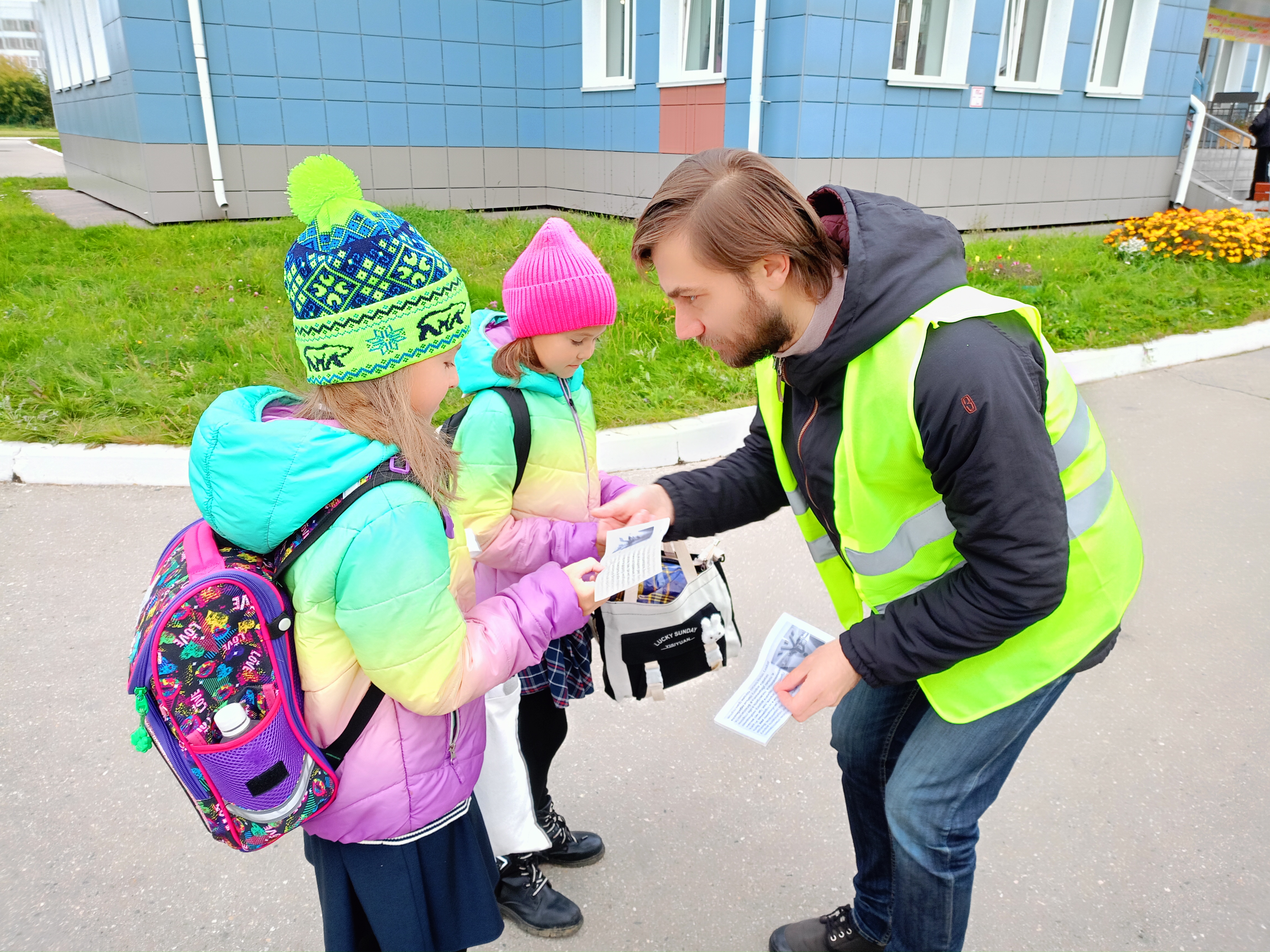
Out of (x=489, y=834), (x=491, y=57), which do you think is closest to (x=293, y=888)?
(x=489, y=834)

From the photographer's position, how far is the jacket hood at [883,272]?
1495 mm

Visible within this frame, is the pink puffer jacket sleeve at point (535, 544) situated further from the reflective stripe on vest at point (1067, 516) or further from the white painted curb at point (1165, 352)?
the white painted curb at point (1165, 352)

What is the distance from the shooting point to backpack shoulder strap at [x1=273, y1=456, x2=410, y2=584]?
4.66 ft

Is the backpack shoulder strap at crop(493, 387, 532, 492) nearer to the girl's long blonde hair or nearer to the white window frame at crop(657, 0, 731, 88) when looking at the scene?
the girl's long blonde hair

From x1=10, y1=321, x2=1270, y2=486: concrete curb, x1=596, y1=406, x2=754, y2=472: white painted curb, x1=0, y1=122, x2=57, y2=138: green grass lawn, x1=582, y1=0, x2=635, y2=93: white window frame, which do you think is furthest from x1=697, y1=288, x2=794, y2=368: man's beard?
x1=0, y1=122, x2=57, y2=138: green grass lawn

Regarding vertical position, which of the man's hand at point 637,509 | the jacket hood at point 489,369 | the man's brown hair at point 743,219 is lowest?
the man's hand at point 637,509

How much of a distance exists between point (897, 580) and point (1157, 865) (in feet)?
5.14

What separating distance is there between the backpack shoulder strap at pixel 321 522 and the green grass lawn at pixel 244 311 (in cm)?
315

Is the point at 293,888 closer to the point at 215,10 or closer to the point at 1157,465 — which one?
the point at 1157,465

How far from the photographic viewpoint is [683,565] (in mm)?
2186

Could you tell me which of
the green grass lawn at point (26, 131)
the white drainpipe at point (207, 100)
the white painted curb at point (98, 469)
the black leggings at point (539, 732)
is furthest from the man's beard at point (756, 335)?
the green grass lawn at point (26, 131)

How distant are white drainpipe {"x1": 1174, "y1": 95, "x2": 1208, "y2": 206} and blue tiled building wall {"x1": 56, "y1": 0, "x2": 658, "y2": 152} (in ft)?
27.8

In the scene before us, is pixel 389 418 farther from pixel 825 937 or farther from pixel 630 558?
pixel 825 937

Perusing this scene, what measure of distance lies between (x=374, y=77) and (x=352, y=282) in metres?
12.1
